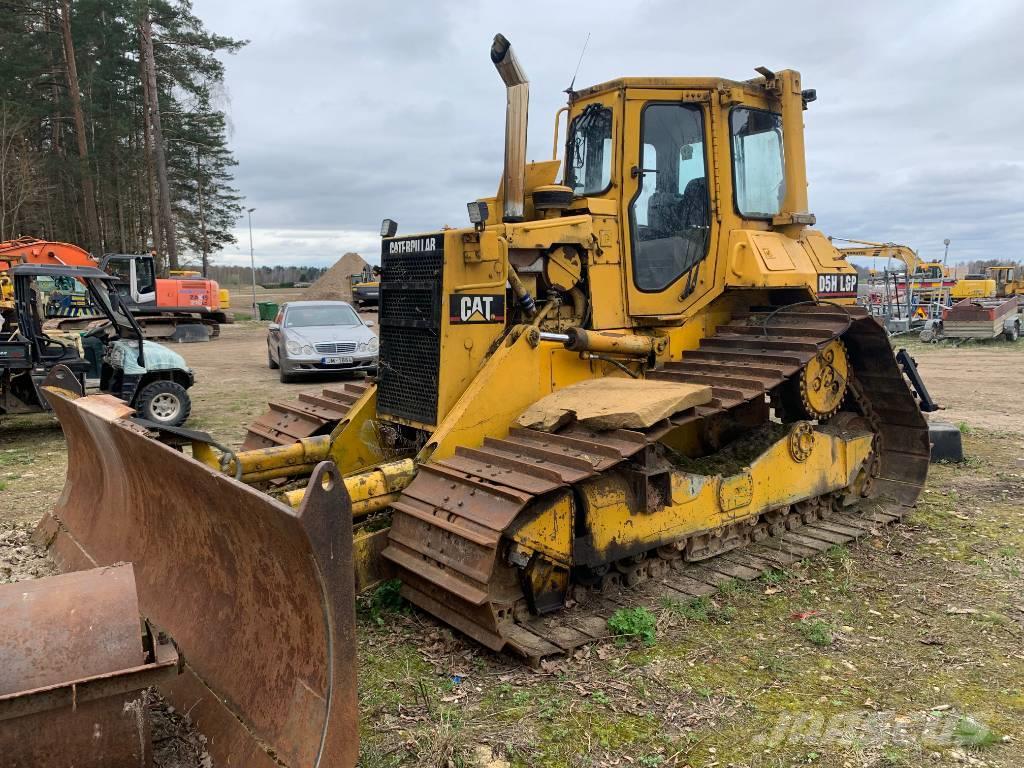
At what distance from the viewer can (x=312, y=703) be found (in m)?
2.88

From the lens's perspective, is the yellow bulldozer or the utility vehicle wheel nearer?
the yellow bulldozer

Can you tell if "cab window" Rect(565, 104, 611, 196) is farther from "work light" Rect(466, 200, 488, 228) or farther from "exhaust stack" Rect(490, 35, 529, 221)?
"work light" Rect(466, 200, 488, 228)

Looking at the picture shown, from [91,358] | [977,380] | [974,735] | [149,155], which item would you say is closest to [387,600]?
[974,735]

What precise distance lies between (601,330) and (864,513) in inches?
111

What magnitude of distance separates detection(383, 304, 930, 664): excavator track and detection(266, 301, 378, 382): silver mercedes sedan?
10.00m

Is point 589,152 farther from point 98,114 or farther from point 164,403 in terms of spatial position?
point 98,114

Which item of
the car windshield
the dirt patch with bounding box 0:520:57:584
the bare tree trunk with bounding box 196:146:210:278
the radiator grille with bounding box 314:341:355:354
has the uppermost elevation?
the bare tree trunk with bounding box 196:146:210:278

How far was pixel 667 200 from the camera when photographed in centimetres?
595

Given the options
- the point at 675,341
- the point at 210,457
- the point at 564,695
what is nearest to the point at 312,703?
the point at 564,695

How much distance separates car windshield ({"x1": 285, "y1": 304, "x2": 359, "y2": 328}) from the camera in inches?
651

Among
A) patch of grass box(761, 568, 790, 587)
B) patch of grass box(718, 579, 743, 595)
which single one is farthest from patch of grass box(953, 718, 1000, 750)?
patch of grass box(761, 568, 790, 587)

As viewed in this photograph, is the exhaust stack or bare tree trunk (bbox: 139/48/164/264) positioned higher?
bare tree trunk (bbox: 139/48/164/264)

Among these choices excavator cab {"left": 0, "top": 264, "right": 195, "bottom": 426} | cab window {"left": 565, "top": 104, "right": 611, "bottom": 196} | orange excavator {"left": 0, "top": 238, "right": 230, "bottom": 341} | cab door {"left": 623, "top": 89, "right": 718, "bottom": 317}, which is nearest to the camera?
cab door {"left": 623, "top": 89, "right": 718, "bottom": 317}

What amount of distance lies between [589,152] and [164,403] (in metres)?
7.17
